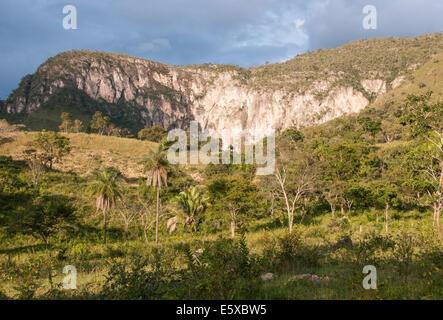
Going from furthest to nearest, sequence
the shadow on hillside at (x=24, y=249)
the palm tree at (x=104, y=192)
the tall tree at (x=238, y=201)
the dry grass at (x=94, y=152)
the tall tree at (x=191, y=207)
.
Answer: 1. the dry grass at (x=94, y=152)
2. the tall tree at (x=191, y=207)
3. the tall tree at (x=238, y=201)
4. the palm tree at (x=104, y=192)
5. the shadow on hillside at (x=24, y=249)

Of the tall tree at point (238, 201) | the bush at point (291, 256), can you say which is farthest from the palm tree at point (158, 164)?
the bush at point (291, 256)

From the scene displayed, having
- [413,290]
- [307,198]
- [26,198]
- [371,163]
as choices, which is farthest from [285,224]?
[26,198]

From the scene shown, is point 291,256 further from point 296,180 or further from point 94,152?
point 94,152

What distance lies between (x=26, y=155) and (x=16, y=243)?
3395 centimetres

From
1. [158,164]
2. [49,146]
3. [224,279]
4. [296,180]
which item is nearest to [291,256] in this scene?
[224,279]

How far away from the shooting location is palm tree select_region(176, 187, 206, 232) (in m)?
38.4

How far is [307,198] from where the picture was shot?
39531 mm

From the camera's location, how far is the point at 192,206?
3862 cm

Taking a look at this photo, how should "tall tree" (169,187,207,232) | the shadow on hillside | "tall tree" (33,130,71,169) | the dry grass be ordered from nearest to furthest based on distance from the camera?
the shadow on hillside → "tall tree" (169,187,207,232) → "tall tree" (33,130,71,169) → the dry grass

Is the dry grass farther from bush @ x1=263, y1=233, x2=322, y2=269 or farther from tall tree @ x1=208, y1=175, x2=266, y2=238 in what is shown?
bush @ x1=263, y1=233, x2=322, y2=269

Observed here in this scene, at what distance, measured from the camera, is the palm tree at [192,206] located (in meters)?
38.4

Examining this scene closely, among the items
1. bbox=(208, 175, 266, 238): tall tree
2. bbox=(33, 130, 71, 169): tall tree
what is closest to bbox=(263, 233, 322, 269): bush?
bbox=(208, 175, 266, 238): tall tree

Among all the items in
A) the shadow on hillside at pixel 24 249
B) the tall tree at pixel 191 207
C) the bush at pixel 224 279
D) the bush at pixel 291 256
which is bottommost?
the shadow on hillside at pixel 24 249

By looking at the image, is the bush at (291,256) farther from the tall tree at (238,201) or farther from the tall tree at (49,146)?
the tall tree at (49,146)
